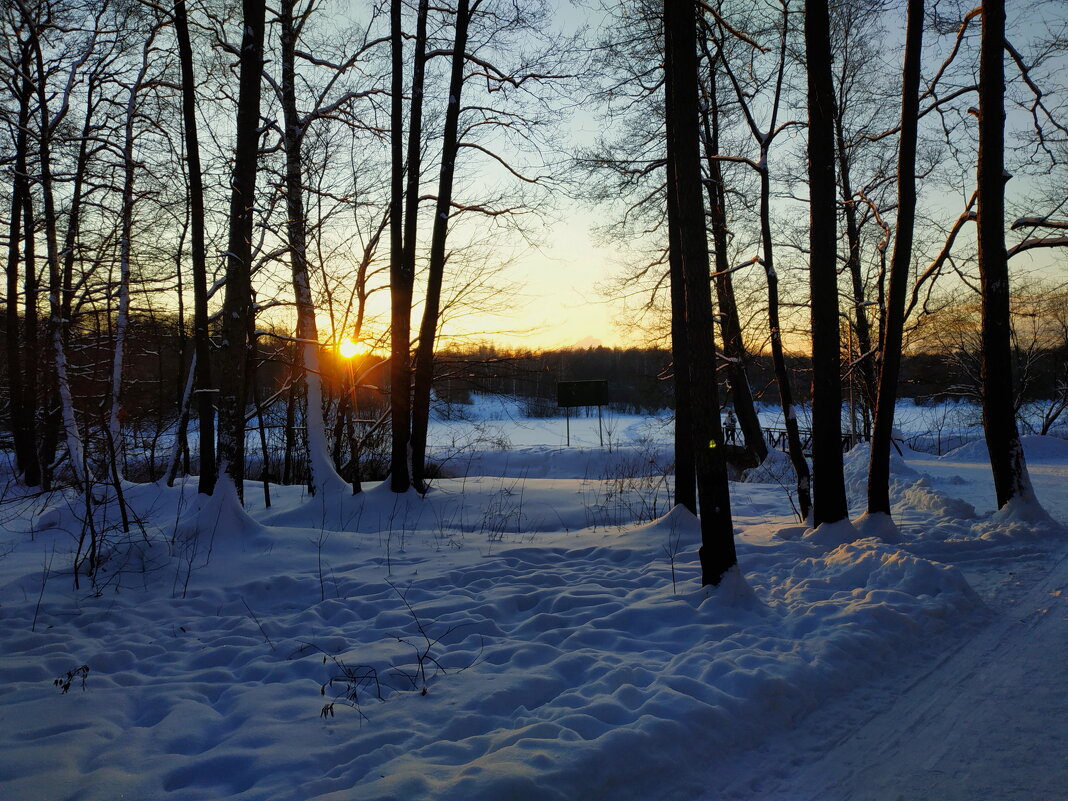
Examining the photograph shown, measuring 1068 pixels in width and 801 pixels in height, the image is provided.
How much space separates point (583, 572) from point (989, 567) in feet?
14.2

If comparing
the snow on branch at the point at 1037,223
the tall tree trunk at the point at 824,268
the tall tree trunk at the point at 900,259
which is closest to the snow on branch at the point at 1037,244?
the snow on branch at the point at 1037,223

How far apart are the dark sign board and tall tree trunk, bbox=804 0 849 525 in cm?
2022

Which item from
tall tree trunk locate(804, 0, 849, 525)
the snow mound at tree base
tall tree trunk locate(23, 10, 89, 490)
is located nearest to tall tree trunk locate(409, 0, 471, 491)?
the snow mound at tree base

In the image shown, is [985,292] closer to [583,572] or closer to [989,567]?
[989,567]

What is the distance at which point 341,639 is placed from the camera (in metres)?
4.54

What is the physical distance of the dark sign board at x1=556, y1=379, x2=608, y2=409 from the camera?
28016 millimetres

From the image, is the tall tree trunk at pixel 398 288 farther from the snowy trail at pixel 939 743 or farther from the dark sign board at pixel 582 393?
the dark sign board at pixel 582 393

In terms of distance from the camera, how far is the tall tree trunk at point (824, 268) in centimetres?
739

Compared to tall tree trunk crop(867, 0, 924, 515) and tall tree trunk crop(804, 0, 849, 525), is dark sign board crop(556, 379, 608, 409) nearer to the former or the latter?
tall tree trunk crop(867, 0, 924, 515)

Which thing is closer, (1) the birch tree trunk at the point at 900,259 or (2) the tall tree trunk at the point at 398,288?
(1) the birch tree trunk at the point at 900,259

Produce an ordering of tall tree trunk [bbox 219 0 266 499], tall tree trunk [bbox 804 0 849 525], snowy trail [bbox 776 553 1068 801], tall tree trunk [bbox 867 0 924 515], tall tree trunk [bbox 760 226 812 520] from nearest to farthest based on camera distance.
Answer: snowy trail [bbox 776 553 1068 801] → tall tree trunk [bbox 804 0 849 525] → tall tree trunk [bbox 867 0 924 515] → tall tree trunk [bbox 219 0 266 499] → tall tree trunk [bbox 760 226 812 520]

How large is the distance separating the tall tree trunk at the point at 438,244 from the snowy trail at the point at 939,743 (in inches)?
335

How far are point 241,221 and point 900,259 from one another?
875 cm

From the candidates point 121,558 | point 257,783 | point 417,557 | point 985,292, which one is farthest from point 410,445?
point 985,292
